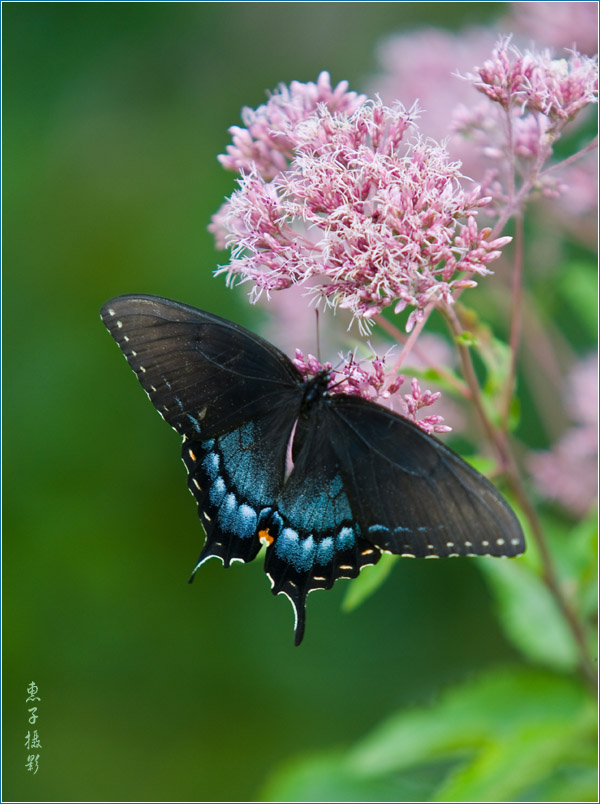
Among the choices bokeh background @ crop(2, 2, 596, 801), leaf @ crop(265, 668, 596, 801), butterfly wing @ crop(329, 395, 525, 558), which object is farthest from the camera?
bokeh background @ crop(2, 2, 596, 801)

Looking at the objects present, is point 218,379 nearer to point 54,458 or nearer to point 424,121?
point 424,121

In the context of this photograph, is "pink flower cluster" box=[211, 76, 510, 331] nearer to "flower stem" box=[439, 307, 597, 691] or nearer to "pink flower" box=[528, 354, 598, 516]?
"flower stem" box=[439, 307, 597, 691]

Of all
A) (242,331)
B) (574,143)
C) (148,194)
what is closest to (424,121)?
(574,143)

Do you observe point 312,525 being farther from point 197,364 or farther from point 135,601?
point 135,601

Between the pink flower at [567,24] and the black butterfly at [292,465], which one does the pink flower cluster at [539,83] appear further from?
the pink flower at [567,24]

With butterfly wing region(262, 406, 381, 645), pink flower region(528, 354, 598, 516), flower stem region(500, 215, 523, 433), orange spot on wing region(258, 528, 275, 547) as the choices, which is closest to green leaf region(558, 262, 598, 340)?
pink flower region(528, 354, 598, 516)

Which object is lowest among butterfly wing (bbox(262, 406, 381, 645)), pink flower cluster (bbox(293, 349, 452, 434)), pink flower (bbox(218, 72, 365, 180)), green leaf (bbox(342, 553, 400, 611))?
green leaf (bbox(342, 553, 400, 611))
